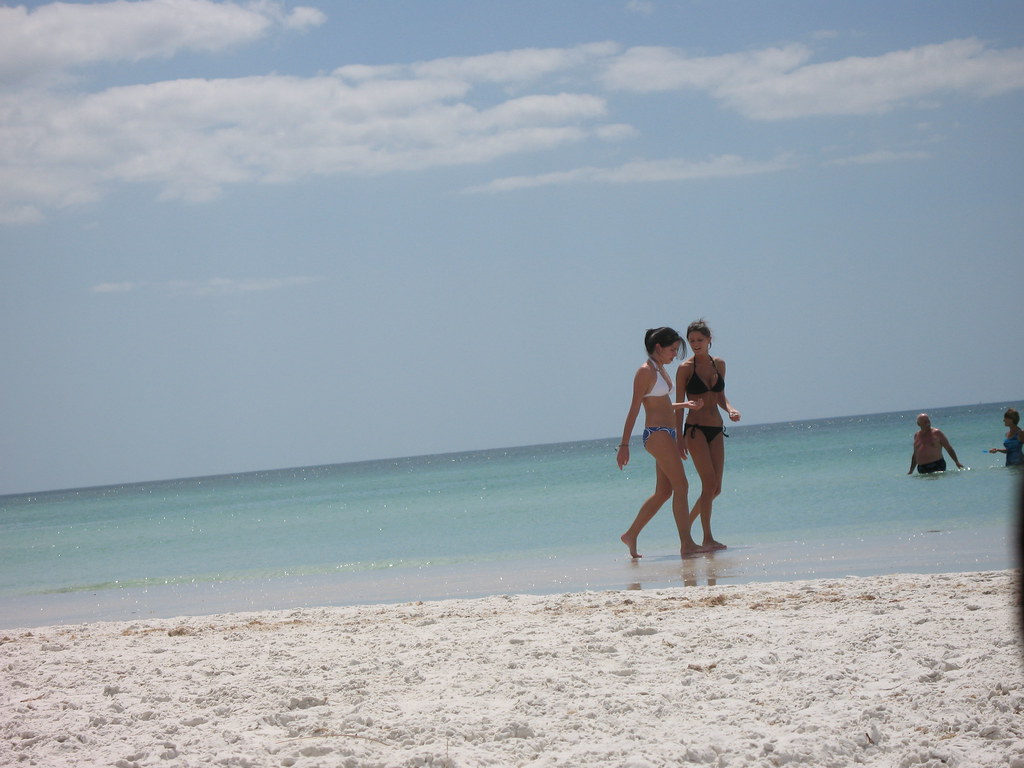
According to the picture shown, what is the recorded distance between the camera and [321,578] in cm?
957

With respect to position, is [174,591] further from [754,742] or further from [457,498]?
[457,498]

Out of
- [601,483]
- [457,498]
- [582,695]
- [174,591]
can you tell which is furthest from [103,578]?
[601,483]

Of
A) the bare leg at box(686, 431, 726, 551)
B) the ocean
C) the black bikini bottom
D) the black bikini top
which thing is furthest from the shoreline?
the black bikini top

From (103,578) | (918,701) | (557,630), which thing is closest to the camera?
(918,701)

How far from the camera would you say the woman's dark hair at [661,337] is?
7895mm

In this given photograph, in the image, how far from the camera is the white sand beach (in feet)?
10.6

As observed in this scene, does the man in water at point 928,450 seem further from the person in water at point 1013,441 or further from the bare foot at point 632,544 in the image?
the bare foot at point 632,544

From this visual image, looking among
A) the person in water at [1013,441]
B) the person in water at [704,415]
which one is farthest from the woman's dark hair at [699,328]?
the person in water at [1013,441]

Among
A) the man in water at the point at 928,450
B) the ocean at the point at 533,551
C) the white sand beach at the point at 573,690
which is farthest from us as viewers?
the man in water at the point at 928,450

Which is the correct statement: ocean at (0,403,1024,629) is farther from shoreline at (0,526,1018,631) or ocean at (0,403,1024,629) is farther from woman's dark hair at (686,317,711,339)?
woman's dark hair at (686,317,711,339)

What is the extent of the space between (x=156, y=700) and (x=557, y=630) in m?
1.88

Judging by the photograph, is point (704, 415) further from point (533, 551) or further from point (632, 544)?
point (533, 551)

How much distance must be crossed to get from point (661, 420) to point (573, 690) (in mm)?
4271

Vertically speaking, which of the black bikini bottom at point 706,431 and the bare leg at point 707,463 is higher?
the black bikini bottom at point 706,431
